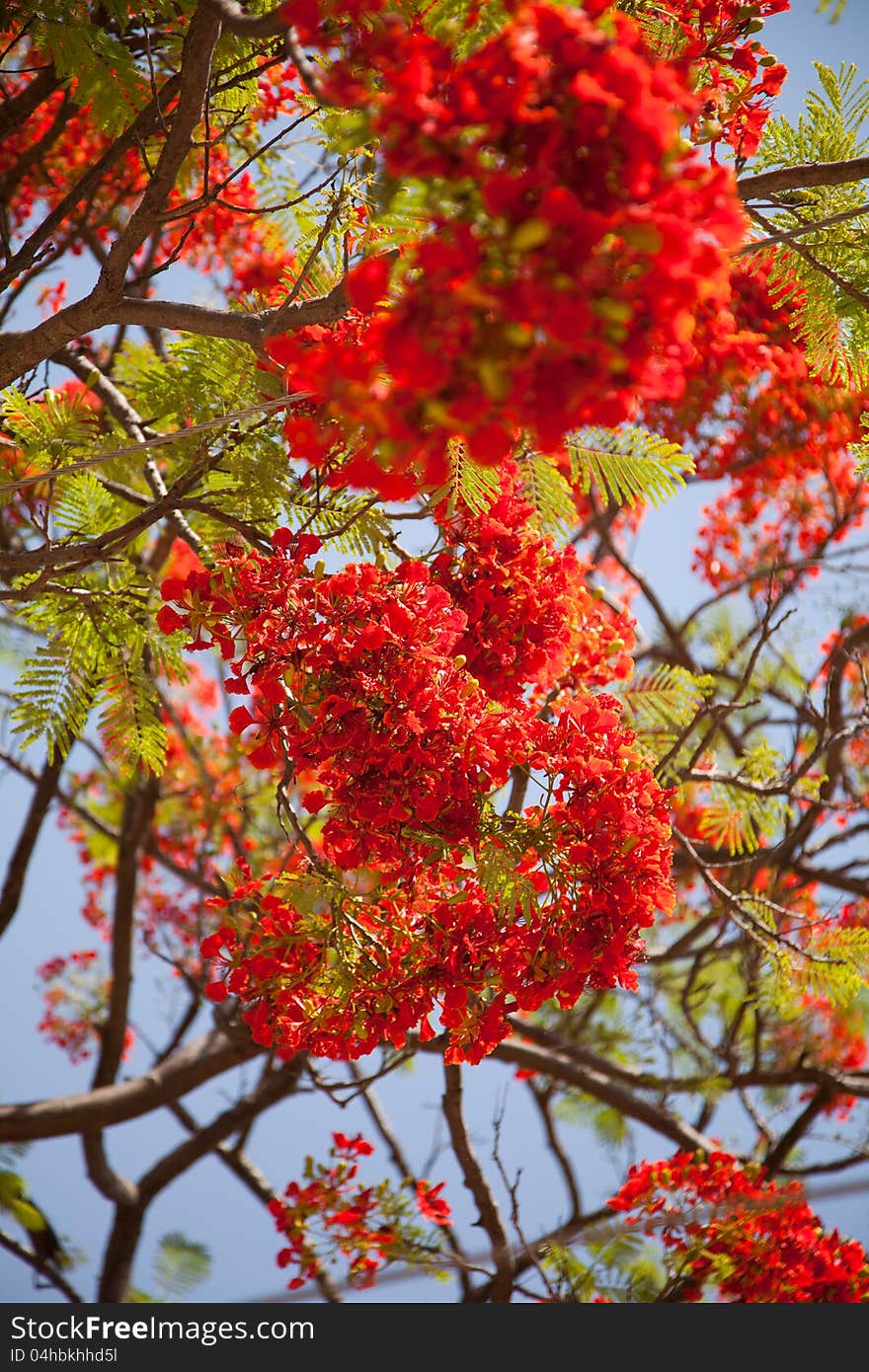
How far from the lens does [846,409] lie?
12.5 ft

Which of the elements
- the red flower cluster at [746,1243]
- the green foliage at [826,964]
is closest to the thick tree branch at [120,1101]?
the red flower cluster at [746,1243]

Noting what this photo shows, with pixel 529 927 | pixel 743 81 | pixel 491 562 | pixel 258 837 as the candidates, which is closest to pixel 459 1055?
pixel 529 927

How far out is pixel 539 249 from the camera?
71 centimetres

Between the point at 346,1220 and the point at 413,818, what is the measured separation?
1618mm

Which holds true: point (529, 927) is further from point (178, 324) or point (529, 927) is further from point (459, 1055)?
point (178, 324)

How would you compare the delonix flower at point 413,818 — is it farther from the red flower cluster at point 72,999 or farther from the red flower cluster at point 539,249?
the red flower cluster at point 72,999

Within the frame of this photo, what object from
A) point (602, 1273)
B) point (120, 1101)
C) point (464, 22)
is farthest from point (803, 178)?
point (120, 1101)

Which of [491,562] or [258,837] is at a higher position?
[258,837]

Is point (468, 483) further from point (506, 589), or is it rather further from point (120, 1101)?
point (120, 1101)

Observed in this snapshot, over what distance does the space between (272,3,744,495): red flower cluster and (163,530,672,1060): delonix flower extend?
2.18 ft

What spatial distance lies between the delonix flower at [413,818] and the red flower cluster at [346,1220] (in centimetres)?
118

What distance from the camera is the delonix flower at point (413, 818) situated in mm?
1423

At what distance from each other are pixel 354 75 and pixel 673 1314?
95.7 inches

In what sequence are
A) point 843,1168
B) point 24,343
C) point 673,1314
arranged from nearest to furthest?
point 24,343, point 673,1314, point 843,1168
